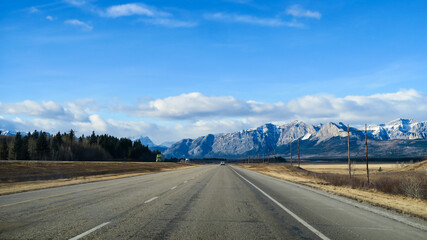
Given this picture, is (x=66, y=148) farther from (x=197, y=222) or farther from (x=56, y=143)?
(x=197, y=222)

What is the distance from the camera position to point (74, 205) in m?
11.9

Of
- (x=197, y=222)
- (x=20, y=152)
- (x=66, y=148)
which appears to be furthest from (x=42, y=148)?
(x=197, y=222)

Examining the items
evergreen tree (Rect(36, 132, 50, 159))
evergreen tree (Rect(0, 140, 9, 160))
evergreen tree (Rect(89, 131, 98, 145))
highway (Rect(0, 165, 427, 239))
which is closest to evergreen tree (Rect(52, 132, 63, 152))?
evergreen tree (Rect(36, 132, 50, 159))

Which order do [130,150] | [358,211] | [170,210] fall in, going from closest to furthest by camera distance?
[170,210] < [358,211] < [130,150]

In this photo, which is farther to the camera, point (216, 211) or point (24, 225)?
point (216, 211)

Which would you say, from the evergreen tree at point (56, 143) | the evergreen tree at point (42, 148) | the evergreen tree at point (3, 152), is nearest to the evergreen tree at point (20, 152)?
the evergreen tree at point (3, 152)

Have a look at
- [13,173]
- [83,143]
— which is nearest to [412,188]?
[13,173]

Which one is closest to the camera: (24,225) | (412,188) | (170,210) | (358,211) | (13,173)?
(24,225)

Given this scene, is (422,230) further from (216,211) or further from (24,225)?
(24,225)

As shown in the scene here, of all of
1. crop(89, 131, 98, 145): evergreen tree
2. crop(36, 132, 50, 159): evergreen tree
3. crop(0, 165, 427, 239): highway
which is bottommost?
crop(0, 165, 427, 239): highway

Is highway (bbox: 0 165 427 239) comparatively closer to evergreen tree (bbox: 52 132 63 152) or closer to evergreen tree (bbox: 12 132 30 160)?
evergreen tree (bbox: 12 132 30 160)

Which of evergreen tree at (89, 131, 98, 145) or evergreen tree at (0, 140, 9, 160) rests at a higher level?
evergreen tree at (89, 131, 98, 145)

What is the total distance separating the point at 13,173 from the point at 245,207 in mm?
28116

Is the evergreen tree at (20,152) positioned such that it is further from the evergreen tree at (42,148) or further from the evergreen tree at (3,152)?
the evergreen tree at (42,148)
